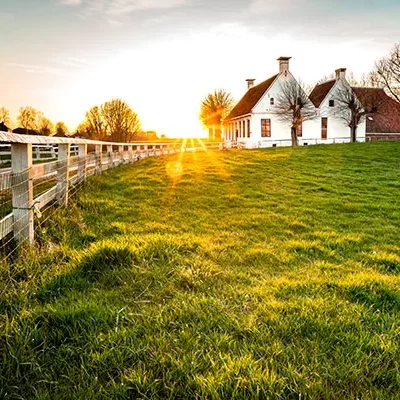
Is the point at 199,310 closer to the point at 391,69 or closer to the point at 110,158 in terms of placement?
the point at 110,158

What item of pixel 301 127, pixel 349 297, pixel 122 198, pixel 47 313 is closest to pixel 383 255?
pixel 349 297

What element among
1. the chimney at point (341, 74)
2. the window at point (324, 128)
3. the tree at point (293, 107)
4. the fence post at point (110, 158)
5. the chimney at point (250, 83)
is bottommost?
the fence post at point (110, 158)

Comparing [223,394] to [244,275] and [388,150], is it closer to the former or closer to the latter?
[244,275]

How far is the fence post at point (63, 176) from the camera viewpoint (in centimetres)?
625

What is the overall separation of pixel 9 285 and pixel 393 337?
3361mm

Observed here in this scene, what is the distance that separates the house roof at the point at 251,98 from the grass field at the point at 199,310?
37.5m

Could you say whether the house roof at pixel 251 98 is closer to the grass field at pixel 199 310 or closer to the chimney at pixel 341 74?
the chimney at pixel 341 74

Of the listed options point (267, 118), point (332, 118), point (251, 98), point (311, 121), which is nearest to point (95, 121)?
point (251, 98)

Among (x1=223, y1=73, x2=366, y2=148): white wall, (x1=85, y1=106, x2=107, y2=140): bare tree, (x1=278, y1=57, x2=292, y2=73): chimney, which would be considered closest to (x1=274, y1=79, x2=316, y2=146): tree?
(x1=223, y1=73, x2=366, y2=148): white wall

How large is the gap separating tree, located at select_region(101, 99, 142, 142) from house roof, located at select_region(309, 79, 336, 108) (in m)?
27.3

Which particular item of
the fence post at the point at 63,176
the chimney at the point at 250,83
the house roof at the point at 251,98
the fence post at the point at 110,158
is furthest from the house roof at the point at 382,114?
the fence post at the point at 63,176

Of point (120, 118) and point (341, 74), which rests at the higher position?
point (341, 74)

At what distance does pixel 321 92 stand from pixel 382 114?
358 inches

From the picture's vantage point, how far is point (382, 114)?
4691cm
